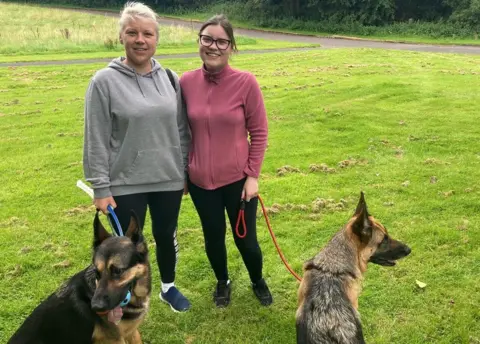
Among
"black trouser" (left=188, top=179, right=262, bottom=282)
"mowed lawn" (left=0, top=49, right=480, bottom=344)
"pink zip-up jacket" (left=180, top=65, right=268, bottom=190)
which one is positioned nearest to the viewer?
"pink zip-up jacket" (left=180, top=65, right=268, bottom=190)

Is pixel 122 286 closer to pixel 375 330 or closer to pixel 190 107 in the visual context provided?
pixel 190 107

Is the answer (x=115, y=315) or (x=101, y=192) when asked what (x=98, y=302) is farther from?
Answer: (x=101, y=192)

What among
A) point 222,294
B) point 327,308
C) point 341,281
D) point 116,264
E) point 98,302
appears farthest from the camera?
point 222,294

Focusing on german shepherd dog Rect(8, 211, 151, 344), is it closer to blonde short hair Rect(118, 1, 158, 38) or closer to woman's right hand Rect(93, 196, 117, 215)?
woman's right hand Rect(93, 196, 117, 215)

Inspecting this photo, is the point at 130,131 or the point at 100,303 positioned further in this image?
the point at 130,131

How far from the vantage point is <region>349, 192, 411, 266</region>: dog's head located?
3.56 metres

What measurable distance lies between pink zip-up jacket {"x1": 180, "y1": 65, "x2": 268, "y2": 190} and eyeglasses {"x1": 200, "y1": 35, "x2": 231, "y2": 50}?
0.17 meters

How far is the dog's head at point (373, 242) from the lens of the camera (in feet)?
11.7

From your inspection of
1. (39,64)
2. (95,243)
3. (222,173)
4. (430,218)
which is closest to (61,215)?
(95,243)

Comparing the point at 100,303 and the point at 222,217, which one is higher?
the point at 222,217

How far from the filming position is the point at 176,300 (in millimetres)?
4156

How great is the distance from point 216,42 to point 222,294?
103 inches

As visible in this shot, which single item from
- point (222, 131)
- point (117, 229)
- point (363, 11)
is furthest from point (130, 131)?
point (363, 11)

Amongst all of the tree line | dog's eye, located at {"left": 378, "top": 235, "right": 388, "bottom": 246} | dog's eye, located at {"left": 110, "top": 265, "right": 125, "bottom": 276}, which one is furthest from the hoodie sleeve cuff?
the tree line
